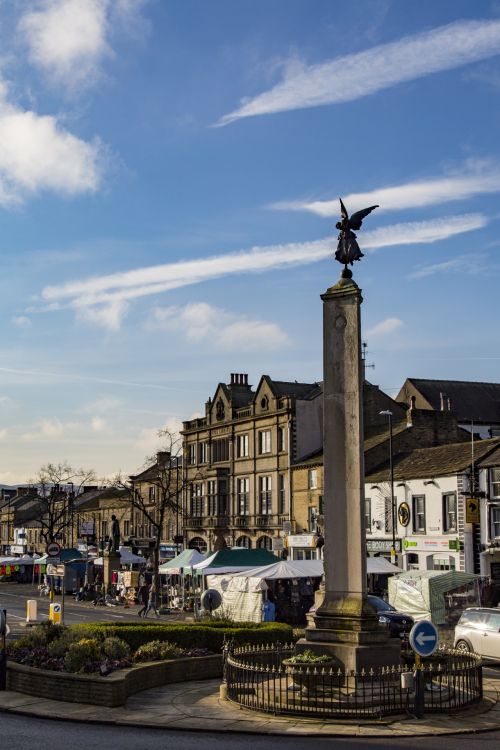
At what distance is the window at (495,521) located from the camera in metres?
46.2

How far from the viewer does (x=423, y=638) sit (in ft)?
48.7

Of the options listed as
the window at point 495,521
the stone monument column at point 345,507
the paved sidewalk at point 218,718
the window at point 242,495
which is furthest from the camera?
the window at point 242,495

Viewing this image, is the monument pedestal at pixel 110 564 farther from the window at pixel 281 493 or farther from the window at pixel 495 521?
the window at pixel 495 521

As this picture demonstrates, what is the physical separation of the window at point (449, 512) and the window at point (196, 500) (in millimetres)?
30988

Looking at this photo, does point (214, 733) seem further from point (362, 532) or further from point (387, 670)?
point (362, 532)

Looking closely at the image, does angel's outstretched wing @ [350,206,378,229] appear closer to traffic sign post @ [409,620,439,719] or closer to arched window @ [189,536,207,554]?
traffic sign post @ [409,620,439,719]

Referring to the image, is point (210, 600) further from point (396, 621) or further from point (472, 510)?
point (472, 510)

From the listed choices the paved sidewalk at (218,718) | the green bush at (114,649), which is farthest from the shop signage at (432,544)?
the green bush at (114,649)

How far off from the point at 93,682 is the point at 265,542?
2017 inches

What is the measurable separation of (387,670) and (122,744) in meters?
5.05

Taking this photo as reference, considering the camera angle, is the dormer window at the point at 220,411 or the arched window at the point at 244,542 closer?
the arched window at the point at 244,542

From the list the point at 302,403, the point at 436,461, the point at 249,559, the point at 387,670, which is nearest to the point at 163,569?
the point at 249,559

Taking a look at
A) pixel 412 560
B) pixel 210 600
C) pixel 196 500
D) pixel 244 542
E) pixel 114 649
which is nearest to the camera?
pixel 114 649

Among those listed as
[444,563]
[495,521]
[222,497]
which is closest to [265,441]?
[222,497]
